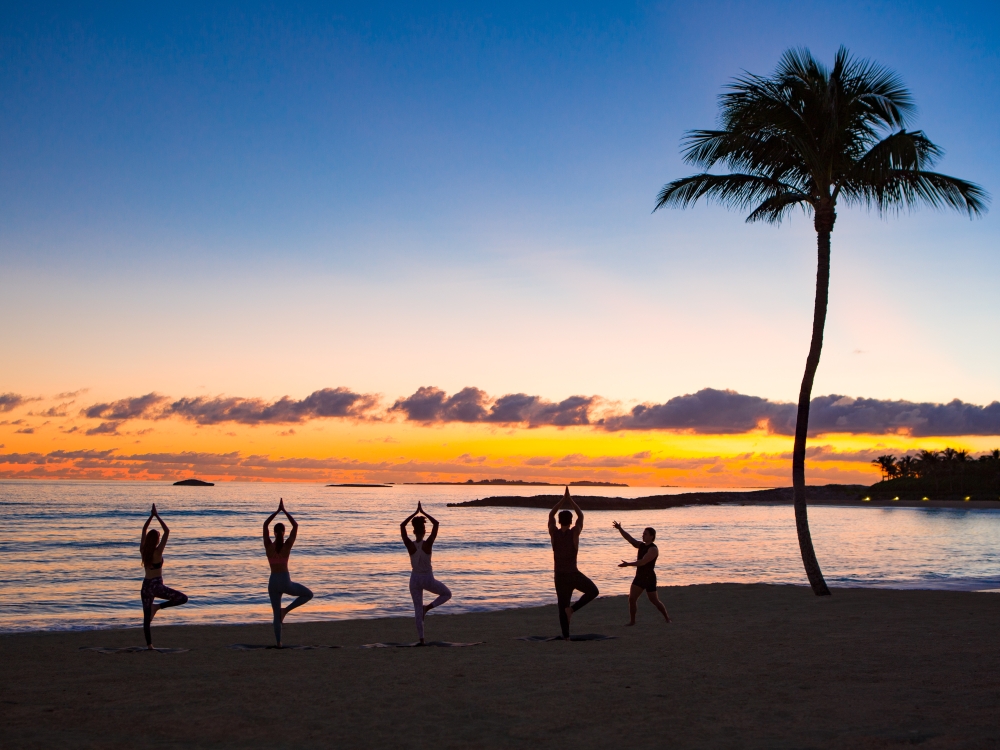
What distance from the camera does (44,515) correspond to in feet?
203

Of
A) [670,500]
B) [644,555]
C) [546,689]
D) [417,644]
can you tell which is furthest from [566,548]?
[670,500]

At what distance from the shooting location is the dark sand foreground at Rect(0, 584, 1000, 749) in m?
Answer: 6.04

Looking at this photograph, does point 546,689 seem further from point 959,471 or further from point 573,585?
point 959,471

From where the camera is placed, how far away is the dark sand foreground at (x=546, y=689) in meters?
6.04

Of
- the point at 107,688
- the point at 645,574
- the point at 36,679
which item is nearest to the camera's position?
the point at 107,688

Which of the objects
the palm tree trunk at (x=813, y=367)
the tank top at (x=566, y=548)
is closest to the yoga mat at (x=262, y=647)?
the tank top at (x=566, y=548)

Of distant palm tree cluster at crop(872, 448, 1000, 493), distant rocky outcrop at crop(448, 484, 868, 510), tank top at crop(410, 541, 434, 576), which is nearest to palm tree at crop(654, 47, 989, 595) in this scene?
tank top at crop(410, 541, 434, 576)

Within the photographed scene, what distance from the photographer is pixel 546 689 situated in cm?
771

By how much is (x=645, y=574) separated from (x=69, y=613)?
42.9 ft

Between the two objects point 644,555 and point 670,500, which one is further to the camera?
point 670,500

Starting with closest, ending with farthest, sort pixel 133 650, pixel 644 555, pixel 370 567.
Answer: pixel 133 650 < pixel 644 555 < pixel 370 567

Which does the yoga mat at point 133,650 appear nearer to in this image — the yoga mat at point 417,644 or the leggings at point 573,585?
the yoga mat at point 417,644

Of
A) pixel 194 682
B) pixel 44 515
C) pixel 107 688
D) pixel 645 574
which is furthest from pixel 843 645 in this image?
pixel 44 515

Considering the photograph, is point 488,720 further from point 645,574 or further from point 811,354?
point 811,354
